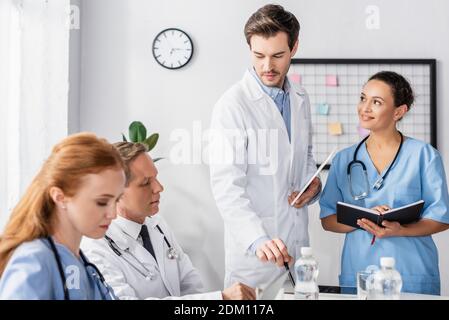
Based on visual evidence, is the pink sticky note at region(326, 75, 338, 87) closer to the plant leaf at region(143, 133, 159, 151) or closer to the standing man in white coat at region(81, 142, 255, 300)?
the plant leaf at region(143, 133, 159, 151)

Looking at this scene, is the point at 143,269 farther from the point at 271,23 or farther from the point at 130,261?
the point at 271,23

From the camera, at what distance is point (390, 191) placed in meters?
2.00

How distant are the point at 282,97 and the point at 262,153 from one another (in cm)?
27

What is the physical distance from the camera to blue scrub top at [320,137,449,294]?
1.95 metres

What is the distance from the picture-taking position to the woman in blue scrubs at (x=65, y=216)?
1.13m

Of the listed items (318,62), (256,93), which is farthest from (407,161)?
(318,62)

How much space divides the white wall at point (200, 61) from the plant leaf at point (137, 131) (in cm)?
24

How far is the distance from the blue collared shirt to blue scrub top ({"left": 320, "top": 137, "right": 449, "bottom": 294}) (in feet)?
0.99

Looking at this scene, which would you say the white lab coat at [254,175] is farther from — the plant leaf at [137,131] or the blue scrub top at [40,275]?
the plant leaf at [137,131]

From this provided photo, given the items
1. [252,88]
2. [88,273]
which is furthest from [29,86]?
[88,273]

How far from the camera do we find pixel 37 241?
1154 mm
